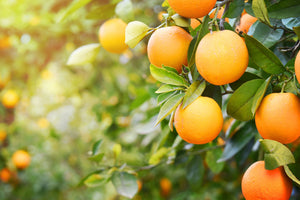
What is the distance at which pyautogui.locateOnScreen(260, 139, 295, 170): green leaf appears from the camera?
Result: 435 millimetres

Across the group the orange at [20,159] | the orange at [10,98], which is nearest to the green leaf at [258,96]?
the orange at [20,159]

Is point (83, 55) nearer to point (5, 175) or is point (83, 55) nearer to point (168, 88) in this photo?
point (168, 88)

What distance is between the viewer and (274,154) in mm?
438

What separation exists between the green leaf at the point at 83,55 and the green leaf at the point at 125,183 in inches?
13.1

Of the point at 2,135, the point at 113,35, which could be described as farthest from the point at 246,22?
the point at 2,135

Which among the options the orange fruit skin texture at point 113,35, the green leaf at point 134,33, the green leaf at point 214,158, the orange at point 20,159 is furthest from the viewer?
the orange at point 20,159

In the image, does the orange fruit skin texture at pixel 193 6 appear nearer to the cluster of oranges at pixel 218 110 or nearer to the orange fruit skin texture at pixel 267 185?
the cluster of oranges at pixel 218 110

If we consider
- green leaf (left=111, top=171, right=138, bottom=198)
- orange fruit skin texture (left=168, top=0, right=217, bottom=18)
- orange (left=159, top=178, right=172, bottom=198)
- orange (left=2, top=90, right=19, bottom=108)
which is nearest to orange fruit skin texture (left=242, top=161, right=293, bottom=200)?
orange fruit skin texture (left=168, top=0, right=217, bottom=18)

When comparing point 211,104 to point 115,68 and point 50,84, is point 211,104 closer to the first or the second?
point 115,68

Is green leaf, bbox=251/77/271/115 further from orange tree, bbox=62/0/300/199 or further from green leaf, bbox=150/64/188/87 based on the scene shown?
green leaf, bbox=150/64/188/87

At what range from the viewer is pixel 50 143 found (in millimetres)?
2391

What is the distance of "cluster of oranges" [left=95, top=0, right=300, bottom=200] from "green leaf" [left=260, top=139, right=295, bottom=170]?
0.02 m

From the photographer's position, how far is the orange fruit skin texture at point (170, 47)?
0.51 metres

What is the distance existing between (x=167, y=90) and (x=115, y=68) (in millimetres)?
1550
